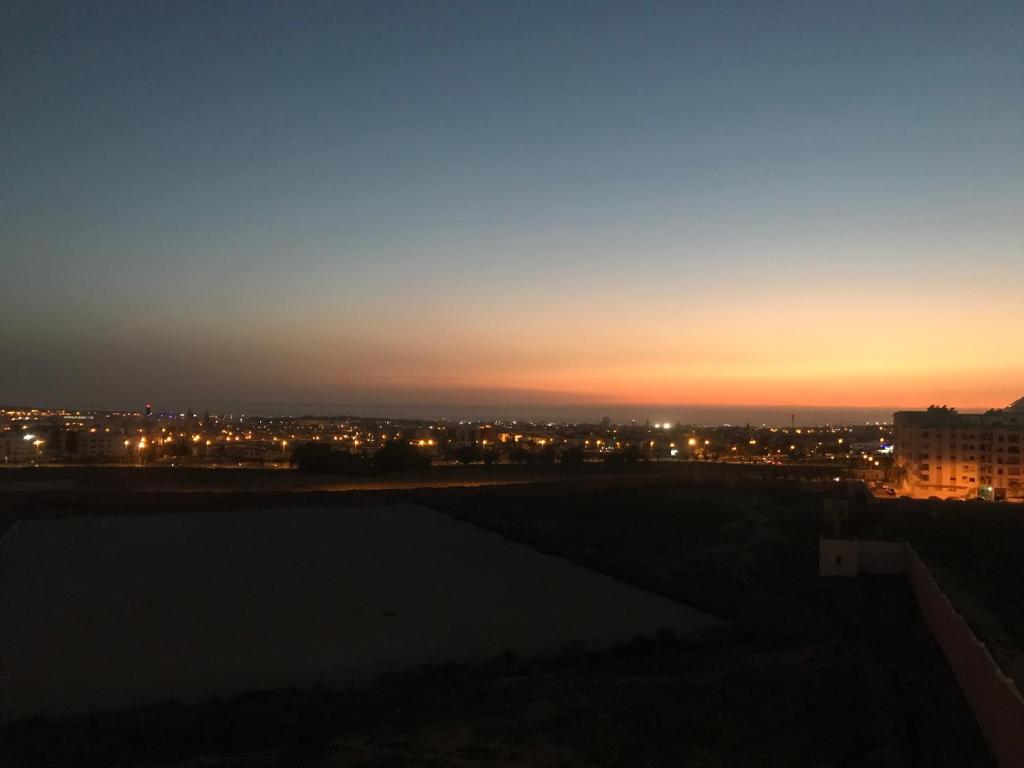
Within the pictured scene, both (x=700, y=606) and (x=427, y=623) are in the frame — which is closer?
(x=427, y=623)

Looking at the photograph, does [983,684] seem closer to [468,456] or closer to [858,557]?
[858,557]

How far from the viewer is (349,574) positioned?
17.6 m

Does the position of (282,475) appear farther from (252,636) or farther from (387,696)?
(387,696)

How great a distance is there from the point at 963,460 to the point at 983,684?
4594cm

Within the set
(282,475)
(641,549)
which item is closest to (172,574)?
(641,549)

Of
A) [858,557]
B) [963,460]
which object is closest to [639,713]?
[858,557]

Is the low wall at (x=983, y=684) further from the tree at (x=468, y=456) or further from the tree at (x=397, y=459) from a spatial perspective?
the tree at (x=468, y=456)

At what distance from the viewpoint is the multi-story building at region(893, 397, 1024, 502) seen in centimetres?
4700

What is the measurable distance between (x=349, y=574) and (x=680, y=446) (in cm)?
7485

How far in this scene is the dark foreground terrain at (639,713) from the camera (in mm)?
7691

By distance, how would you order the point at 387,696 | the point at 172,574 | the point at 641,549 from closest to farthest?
the point at 387,696
the point at 172,574
the point at 641,549

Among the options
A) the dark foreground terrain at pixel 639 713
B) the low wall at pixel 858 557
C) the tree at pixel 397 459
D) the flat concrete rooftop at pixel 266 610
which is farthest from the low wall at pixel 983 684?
the tree at pixel 397 459

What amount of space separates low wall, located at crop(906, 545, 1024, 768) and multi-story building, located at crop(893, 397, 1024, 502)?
37.4m

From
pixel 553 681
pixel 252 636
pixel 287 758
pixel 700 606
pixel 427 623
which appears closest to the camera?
pixel 287 758
